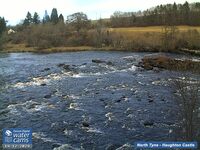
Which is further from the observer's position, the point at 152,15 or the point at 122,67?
the point at 152,15

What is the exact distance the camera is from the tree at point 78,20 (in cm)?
10256

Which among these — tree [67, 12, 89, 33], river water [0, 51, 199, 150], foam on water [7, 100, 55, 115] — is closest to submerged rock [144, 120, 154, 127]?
river water [0, 51, 199, 150]

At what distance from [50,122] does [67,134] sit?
2.86 metres

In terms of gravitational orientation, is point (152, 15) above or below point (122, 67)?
above

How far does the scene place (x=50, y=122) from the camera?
2497 cm

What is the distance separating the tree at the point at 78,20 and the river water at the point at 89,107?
5581 centimetres

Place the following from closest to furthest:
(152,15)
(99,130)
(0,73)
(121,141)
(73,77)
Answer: (121,141) < (99,130) < (73,77) < (0,73) < (152,15)

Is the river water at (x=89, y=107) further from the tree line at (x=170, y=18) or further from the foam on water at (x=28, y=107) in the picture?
the tree line at (x=170, y=18)

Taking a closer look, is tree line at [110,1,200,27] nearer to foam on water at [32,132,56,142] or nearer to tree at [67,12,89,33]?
tree at [67,12,89,33]

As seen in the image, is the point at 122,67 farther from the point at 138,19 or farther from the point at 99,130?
the point at 138,19

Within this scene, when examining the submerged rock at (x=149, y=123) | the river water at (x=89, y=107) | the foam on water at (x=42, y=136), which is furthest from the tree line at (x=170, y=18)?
the foam on water at (x=42, y=136)

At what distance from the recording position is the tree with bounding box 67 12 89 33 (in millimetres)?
102562

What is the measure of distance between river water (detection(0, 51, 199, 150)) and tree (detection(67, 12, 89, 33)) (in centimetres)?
5581

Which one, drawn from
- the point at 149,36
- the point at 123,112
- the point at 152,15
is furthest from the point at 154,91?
the point at 152,15
